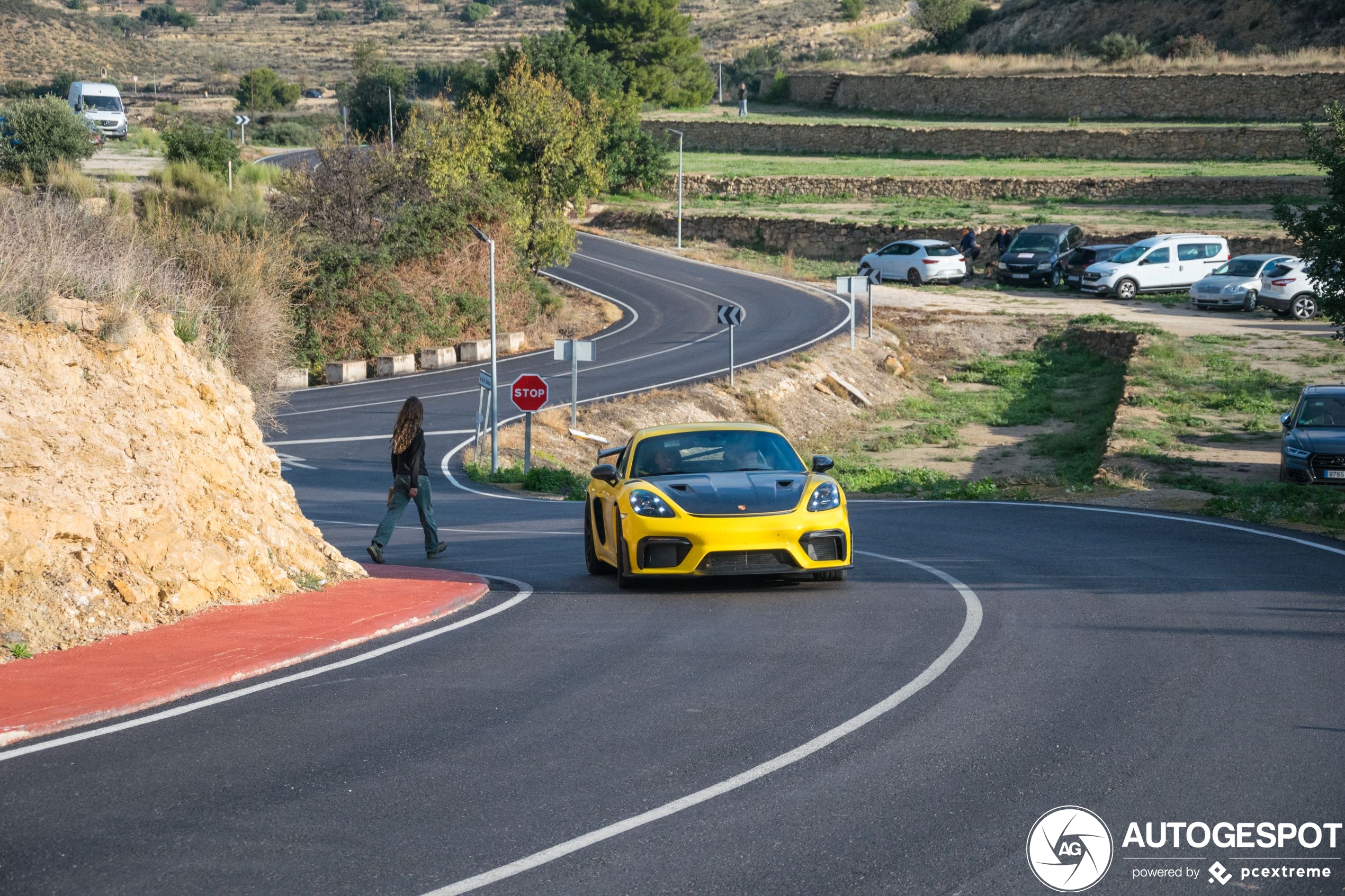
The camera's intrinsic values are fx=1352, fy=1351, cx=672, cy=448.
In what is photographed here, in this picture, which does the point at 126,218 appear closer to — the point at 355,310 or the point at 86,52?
the point at 355,310

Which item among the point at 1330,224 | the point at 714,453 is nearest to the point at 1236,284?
the point at 1330,224

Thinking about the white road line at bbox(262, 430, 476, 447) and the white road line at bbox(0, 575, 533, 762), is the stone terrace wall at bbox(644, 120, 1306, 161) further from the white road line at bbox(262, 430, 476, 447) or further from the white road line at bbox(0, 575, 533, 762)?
the white road line at bbox(0, 575, 533, 762)

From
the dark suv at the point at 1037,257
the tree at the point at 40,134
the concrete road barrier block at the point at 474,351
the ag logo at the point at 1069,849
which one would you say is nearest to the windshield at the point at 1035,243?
the dark suv at the point at 1037,257

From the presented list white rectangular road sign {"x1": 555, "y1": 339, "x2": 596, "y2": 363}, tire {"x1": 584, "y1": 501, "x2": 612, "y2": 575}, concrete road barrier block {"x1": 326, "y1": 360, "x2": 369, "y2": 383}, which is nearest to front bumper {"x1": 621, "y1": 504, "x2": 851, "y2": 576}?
tire {"x1": 584, "y1": 501, "x2": 612, "y2": 575}

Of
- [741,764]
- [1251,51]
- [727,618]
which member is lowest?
[727,618]

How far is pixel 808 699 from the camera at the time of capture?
7852mm

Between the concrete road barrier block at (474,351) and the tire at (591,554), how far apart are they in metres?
32.4

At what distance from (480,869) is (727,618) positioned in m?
5.40

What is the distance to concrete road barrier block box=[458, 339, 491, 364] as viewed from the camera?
149ft

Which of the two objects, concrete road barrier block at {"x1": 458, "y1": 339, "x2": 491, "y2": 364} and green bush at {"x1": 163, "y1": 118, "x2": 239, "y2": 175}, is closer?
concrete road barrier block at {"x1": 458, "y1": 339, "x2": 491, "y2": 364}

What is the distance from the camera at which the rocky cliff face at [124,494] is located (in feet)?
29.9

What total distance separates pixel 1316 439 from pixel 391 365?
95.6ft

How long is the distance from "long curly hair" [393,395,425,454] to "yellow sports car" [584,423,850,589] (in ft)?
8.59

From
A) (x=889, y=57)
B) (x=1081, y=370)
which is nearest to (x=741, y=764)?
(x=1081, y=370)
